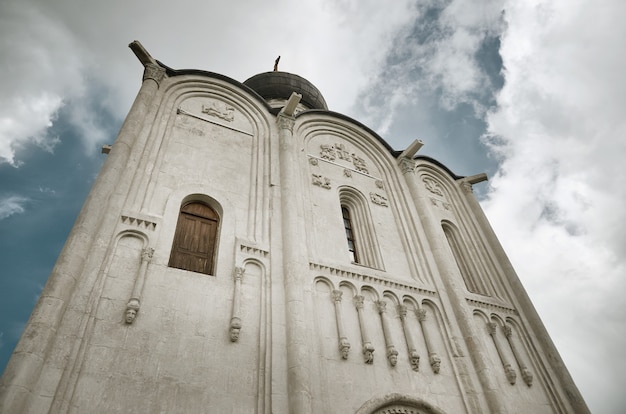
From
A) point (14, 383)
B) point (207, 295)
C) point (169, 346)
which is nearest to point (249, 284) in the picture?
point (207, 295)

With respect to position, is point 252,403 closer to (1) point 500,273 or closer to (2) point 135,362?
(2) point 135,362

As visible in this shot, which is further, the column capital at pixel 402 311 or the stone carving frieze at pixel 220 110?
the stone carving frieze at pixel 220 110

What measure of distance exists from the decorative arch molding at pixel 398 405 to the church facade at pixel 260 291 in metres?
0.03

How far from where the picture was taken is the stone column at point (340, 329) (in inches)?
267

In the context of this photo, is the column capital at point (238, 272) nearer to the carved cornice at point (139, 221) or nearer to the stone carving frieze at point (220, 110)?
the carved cornice at point (139, 221)

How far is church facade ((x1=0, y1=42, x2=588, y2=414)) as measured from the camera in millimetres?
5234

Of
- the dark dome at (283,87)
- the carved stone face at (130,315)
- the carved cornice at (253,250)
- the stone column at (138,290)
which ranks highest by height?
the dark dome at (283,87)

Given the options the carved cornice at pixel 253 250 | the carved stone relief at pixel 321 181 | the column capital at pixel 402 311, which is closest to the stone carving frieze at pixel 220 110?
the carved stone relief at pixel 321 181

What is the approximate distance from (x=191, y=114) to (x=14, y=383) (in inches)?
286

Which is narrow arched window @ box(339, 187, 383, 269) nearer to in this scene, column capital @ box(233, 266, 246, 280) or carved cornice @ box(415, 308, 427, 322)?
carved cornice @ box(415, 308, 427, 322)

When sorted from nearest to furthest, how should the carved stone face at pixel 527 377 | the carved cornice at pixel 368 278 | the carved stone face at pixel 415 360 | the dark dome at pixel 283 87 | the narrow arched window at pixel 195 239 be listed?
the narrow arched window at pixel 195 239
the carved stone face at pixel 415 360
the carved cornice at pixel 368 278
the carved stone face at pixel 527 377
the dark dome at pixel 283 87

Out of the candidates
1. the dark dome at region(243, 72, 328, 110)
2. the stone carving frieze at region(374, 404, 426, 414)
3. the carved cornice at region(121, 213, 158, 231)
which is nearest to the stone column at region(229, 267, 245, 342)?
the carved cornice at region(121, 213, 158, 231)

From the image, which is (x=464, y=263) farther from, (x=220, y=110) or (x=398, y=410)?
(x=220, y=110)

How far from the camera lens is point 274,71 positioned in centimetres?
1920
